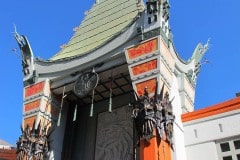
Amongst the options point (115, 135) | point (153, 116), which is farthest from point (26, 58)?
point (153, 116)

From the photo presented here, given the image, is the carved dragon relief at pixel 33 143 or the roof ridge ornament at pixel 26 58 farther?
the roof ridge ornament at pixel 26 58

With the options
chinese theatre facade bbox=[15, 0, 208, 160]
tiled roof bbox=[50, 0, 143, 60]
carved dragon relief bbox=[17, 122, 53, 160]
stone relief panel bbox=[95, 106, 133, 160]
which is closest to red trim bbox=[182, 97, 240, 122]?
chinese theatre facade bbox=[15, 0, 208, 160]

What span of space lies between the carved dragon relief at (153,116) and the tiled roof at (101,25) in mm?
5107

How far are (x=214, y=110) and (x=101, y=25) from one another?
7.87m

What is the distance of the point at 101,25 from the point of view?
A: 18.6 m

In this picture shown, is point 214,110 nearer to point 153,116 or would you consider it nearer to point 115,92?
point 153,116

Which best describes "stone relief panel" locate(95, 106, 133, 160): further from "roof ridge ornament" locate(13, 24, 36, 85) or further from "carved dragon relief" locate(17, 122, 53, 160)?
"roof ridge ornament" locate(13, 24, 36, 85)

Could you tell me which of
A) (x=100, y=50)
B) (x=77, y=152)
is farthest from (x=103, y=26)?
(x=77, y=152)

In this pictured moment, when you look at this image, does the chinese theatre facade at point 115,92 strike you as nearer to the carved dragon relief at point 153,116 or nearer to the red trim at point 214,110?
the carved dragon relief at point 153,116

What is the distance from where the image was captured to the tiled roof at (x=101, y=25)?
56.5ft

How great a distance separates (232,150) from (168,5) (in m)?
6.30

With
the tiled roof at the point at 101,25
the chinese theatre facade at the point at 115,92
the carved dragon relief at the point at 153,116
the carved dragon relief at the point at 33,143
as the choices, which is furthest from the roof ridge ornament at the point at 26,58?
the carved dragon relief at the point at 153,116

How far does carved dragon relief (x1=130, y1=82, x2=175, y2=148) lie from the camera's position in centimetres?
1184

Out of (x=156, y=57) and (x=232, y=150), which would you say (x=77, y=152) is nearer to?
(x=156, y=57)
